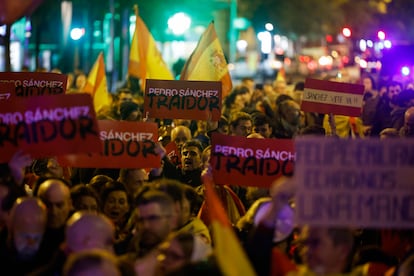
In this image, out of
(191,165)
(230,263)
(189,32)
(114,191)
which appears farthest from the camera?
(189,32)

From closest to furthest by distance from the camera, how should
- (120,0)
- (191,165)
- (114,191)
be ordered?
(114,191) < (191,165) < (120,0)

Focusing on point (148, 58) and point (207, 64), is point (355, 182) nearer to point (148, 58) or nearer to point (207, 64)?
point (207, 64)

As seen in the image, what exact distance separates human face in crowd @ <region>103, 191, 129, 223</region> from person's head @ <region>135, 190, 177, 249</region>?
162 cm

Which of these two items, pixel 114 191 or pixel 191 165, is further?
pixel 191 165

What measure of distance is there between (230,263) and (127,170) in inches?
133

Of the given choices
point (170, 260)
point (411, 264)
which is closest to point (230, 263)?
point (170, 260)

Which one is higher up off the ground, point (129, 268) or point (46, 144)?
point (46, 144)

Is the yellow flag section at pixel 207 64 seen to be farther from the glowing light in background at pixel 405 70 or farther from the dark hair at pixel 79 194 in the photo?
the dark hair at pixel 79 194

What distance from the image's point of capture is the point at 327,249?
544cm

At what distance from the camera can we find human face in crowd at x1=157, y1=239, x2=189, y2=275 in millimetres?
5770

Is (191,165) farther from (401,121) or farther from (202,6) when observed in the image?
(202,6)

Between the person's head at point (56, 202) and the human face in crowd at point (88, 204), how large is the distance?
45cm

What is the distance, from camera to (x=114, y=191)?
796cm

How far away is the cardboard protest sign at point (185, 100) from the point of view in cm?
1148
